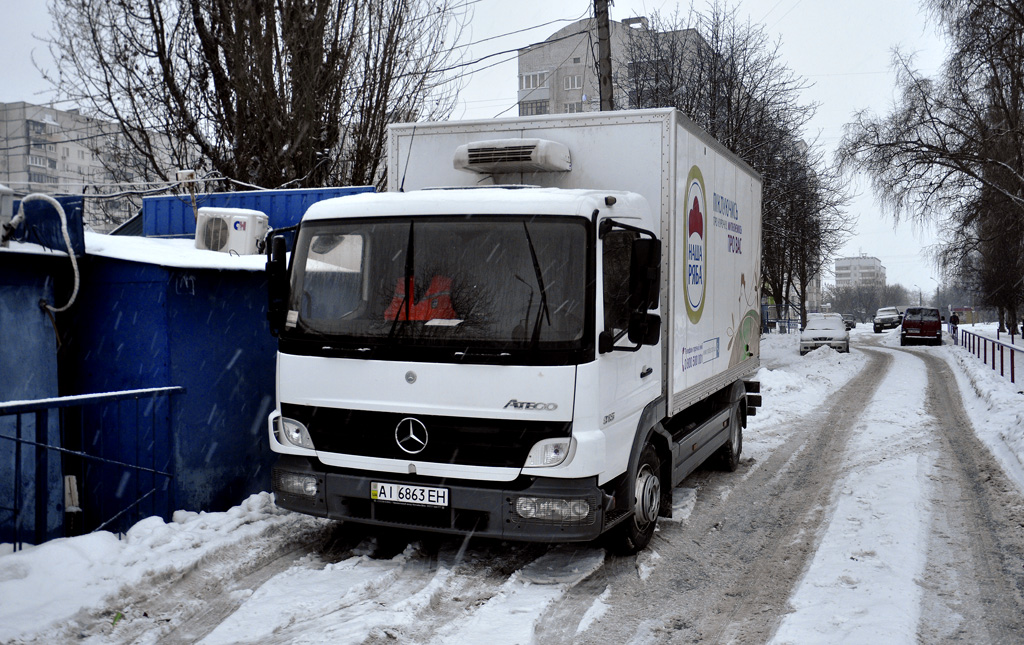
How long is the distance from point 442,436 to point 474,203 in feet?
4.66

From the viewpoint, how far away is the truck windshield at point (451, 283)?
4.75 meters

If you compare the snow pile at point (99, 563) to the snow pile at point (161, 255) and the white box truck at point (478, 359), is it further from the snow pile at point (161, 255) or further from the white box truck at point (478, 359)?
the snow pile at point (161, 255)

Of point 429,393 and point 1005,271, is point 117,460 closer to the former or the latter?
point 429,393

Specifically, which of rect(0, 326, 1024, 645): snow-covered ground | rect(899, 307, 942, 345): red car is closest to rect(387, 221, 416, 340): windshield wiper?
rect(0, 326, 1024, 645): snow-covered ground

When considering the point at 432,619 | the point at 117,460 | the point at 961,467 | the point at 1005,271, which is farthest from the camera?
the point at 1005,271

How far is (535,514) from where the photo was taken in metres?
4.73

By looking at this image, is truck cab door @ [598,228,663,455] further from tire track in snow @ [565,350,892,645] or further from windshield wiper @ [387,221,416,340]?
windshield wiper @ [387,221,416,340]

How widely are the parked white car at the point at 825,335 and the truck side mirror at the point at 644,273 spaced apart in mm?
27702

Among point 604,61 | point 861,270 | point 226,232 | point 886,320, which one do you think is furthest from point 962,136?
point 861,270

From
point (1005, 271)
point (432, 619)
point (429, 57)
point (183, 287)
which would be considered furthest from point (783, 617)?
point (1005, 271)

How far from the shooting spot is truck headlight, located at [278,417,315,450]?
5195mm

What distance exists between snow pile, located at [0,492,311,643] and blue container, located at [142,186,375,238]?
4.86 meters

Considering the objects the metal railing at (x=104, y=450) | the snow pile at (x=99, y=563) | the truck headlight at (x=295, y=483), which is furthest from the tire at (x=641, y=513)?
the metal railing at (x=104, y=450)

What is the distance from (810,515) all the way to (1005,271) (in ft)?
104
